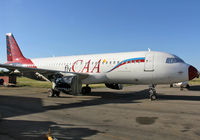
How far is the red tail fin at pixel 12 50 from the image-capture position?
23344 mm

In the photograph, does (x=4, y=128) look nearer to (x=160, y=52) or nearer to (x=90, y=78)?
(x=90, y=78)

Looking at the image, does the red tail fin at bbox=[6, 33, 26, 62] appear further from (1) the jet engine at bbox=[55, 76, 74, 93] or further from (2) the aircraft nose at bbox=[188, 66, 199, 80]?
(2) the aircraft nose at bbox=[188, 66, 199, 80]

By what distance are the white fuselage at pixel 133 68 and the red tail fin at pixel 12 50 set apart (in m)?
10.3

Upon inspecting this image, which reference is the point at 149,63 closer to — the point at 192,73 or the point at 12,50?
the point at 192,73

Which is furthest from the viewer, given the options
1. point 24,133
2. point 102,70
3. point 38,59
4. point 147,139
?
point 38,59

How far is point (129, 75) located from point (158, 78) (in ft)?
7.67

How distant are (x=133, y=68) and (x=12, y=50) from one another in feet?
59.7

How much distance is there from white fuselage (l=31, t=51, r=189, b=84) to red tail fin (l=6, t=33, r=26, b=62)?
33.6 ft

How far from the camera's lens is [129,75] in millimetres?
14156

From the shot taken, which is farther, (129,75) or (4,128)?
(129,75)

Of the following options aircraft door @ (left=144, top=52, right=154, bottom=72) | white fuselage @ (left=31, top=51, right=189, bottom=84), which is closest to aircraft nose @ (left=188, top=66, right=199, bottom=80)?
white fuselage @ (left=31, top=51, right=189, bottom=84)

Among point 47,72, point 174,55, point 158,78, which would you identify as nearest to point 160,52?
point 174,55

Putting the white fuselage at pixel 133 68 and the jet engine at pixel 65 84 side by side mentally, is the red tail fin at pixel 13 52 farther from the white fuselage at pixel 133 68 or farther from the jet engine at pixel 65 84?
the jet engine at pixel 65 84

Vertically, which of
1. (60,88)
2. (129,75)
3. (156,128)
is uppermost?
(129,75)
